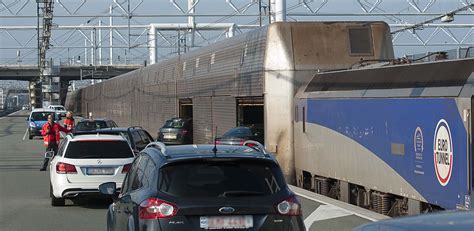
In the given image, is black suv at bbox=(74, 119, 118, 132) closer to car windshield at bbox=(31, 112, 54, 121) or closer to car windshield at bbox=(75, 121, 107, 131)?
car windshield at bbox=(75, 121, 107, 131)

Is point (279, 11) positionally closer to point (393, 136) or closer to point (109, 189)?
point (393, 136)

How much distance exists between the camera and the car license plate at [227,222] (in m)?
7.07

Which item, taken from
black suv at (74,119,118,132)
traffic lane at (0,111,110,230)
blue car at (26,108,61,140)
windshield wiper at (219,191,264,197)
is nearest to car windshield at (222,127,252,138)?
traffic lane at (0,111,110,230)

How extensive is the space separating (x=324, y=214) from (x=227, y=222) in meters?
6.58

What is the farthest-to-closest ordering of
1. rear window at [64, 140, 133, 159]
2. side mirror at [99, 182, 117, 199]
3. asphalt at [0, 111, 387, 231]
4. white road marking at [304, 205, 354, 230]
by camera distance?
rear window at [64, 140, 133, 159]
white road marking at [304, 205, 354, 230]
asphalt at [0, 111, 387, 231]
side mirror at [99, 182, 117, 199]

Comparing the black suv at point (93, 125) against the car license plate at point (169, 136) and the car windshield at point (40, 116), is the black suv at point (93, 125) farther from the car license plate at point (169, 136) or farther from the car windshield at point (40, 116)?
the car windshield at point (40, 116)

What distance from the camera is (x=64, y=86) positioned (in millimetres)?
135125

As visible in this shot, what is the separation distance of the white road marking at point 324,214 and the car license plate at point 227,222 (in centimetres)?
530

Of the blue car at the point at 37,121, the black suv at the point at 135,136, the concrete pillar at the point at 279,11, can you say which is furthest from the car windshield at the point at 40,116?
the black suv at the point at 135,136

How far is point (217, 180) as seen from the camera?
7.32 metres

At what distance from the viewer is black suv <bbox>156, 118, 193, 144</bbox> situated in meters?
35.2

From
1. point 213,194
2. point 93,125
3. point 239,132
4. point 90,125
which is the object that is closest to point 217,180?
point 213,194

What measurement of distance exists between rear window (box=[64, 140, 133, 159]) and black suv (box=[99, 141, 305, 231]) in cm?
820

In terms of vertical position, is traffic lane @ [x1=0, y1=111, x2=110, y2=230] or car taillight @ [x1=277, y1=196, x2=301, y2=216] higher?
car taillight @ [x1=277, y1=196, x2=301, y2=216]
